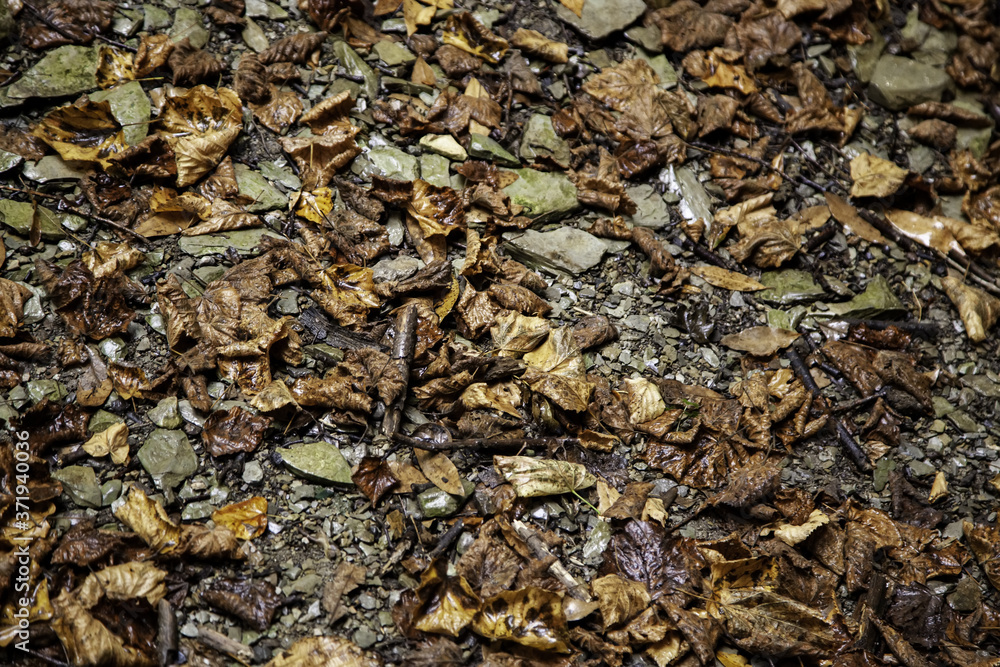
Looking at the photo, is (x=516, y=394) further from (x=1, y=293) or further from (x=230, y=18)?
(x=230, y=18)

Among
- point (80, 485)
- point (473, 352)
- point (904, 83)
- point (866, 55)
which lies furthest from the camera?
point (866, 55)

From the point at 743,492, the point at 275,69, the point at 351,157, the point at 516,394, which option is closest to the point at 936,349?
the point at 743,492

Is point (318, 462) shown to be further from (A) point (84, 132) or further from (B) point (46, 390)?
(A) point (84, 132)

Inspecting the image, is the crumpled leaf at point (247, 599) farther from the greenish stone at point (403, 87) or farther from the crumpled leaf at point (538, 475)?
the greenish stone at point (403, 87)

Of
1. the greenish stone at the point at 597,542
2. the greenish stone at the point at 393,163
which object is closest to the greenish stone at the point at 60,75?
the greenish stone at the point at 393,163

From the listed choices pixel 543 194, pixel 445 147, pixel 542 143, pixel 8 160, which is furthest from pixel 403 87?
pixel 8 160

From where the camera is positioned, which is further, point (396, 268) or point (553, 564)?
point (396, 268)

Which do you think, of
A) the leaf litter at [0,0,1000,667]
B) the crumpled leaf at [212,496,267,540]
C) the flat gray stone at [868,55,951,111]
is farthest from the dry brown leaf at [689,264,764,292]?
the crumpled leaf at [212,496,267,540]
